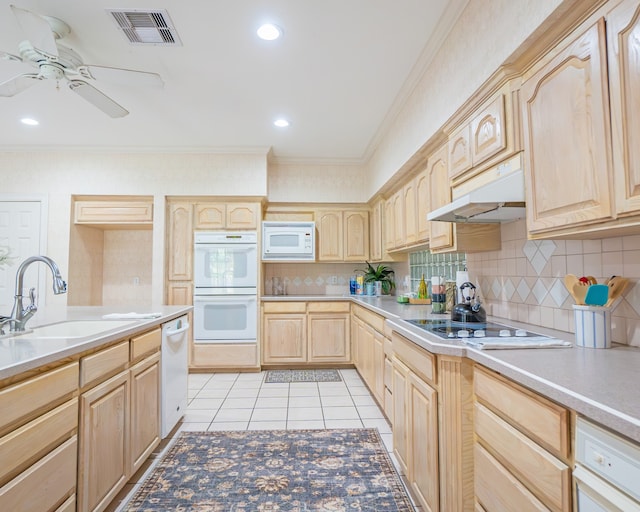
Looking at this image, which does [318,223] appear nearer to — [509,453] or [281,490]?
[281,490]

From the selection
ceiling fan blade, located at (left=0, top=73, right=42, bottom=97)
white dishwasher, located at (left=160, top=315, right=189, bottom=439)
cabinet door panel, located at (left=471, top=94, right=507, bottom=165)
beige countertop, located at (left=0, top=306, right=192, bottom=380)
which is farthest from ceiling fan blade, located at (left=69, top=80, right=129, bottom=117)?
cabinet door panel, located at (left=471, top=94, right=507, bottom=165)

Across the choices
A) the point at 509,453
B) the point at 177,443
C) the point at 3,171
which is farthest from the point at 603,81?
the point at 3,171

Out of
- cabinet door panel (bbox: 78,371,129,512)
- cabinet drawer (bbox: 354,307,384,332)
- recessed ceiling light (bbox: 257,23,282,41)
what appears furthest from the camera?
cabinet drawer (bbox: 354,307,384,332)

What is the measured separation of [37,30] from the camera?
6.47 feet

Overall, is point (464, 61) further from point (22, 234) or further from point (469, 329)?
point (22, 234)

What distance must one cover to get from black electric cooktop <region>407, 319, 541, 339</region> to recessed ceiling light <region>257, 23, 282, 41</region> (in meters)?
1.94

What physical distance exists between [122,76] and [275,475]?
8.52ft

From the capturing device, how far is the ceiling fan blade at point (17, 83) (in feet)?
7.76

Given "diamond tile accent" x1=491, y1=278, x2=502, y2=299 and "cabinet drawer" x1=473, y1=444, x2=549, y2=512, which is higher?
"diamond tile accent" x1=491, y1=278, x2=502, y2=299

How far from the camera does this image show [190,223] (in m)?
4.45

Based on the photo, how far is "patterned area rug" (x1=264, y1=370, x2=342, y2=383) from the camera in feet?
13.3

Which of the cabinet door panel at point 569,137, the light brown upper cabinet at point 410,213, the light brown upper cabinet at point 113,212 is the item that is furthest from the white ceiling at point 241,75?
the cabinet door panel at point 569,137

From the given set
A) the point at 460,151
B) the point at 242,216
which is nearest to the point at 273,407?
the point at 242,216

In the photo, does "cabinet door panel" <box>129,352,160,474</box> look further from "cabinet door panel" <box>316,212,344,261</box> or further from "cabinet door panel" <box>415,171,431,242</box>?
"cabinet door panel" <box>316,212,344,261</box>
